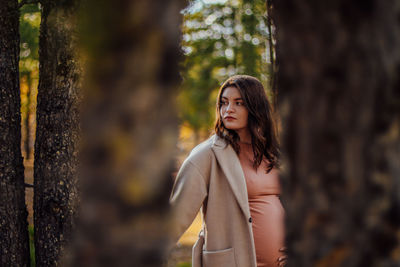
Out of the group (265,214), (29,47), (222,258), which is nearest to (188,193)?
(222,258)

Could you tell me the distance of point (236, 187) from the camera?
285 centimetres

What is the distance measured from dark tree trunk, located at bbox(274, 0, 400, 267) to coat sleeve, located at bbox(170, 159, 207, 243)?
67.7 inches

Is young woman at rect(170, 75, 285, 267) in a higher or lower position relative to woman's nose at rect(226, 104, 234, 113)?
lower

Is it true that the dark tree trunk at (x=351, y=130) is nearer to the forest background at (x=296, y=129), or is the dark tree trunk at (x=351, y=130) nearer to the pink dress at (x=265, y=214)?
the forest background at (x=296, y=129)

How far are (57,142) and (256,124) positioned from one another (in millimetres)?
1452

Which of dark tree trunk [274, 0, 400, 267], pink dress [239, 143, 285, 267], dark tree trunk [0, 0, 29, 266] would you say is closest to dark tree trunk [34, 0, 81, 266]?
dark tree trunk [0, 0, 29, 266]

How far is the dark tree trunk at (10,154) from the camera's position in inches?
121

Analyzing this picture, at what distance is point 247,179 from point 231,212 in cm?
30

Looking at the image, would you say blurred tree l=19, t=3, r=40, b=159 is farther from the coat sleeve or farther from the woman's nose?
the coat sleeve

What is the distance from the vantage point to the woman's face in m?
3.16

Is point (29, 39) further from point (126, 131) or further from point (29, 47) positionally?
point (126, 131)

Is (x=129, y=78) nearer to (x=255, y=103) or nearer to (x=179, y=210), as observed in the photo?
(x=179, y=210)

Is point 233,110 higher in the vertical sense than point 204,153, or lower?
higher

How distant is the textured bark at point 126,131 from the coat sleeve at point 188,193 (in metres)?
1.73
